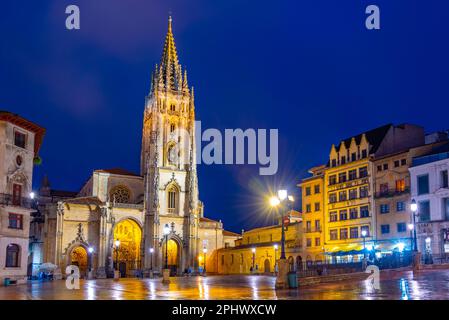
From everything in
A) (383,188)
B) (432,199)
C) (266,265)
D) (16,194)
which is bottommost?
(266,265)

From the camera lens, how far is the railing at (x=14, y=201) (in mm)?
41094

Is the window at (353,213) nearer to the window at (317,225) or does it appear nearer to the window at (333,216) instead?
the window at (333,216)

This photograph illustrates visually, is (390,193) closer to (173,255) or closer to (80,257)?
(173,255)

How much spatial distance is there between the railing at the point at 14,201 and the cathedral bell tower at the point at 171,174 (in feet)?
116

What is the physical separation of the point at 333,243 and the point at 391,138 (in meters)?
14.1

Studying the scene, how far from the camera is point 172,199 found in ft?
275

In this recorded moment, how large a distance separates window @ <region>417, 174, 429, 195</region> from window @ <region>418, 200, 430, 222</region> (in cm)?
111

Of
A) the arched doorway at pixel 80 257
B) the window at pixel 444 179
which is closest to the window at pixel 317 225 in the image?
the window at pixel 444 179

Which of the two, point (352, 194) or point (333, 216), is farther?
point (333, 216)

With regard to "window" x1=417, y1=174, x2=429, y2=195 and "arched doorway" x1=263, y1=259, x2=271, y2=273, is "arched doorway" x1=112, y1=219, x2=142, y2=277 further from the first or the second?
"window" x1=417, y1=174, x2=429, y2=195

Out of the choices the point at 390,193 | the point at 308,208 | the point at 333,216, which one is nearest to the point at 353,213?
the point at 333,216

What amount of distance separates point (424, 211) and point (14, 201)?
3719 centimetres
